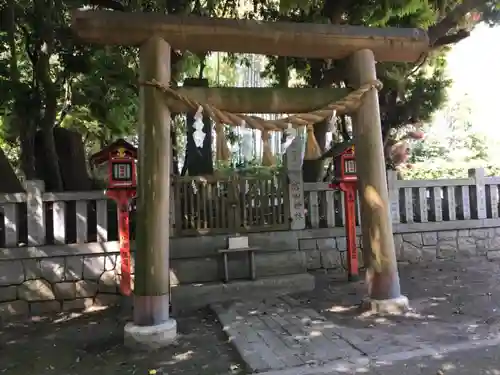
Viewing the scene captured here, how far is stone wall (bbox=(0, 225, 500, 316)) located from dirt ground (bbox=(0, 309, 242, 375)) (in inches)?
15.1

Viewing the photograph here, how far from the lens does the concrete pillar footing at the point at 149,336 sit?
4438 millimetres

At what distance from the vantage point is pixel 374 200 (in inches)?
206

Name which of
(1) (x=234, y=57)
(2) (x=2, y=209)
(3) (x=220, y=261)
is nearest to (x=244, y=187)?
(3) (x=220, y=261)

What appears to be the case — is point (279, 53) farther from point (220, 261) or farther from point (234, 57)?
point (234, 57)

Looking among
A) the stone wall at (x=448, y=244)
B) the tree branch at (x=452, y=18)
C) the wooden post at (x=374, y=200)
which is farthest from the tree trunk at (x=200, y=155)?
the tree branch at (x=452, y=18)

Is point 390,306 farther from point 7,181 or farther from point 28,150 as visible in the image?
point 28,150

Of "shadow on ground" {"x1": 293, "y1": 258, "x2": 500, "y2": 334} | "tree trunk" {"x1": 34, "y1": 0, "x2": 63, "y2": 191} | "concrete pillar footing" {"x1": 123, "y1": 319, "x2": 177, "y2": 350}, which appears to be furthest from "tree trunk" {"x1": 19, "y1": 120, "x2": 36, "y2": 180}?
"shadow on ground" {"x1": 293, "y1": 258, "x2": 500, "y2": 334}

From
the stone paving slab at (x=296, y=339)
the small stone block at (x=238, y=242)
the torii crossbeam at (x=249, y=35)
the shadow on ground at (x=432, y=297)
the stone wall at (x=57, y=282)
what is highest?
the torii crossbeam at (x=249, y=35)

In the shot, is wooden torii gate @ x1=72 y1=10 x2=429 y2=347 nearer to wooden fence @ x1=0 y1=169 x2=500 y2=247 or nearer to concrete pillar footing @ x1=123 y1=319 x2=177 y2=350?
concrete pillar footing @ x1=123 y1=319 x2=177 y2=350

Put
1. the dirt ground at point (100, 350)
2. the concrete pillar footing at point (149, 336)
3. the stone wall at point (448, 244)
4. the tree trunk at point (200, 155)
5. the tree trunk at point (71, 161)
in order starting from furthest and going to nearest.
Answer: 1. the tree trunk at point (200, 155)
2. the stone wall at point (448, 244)
3. the tree trunk at point (71, 161)
4. the concrete pillar footing at point (149, 336)
5. the dirt ground at point (100, 350)

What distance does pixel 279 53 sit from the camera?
5336mm

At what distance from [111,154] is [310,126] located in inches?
104

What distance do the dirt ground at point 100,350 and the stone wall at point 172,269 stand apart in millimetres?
384

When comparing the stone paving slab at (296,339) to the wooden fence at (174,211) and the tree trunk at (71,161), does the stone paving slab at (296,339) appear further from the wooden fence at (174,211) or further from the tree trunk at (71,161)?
the tree trunk at (71,161)
